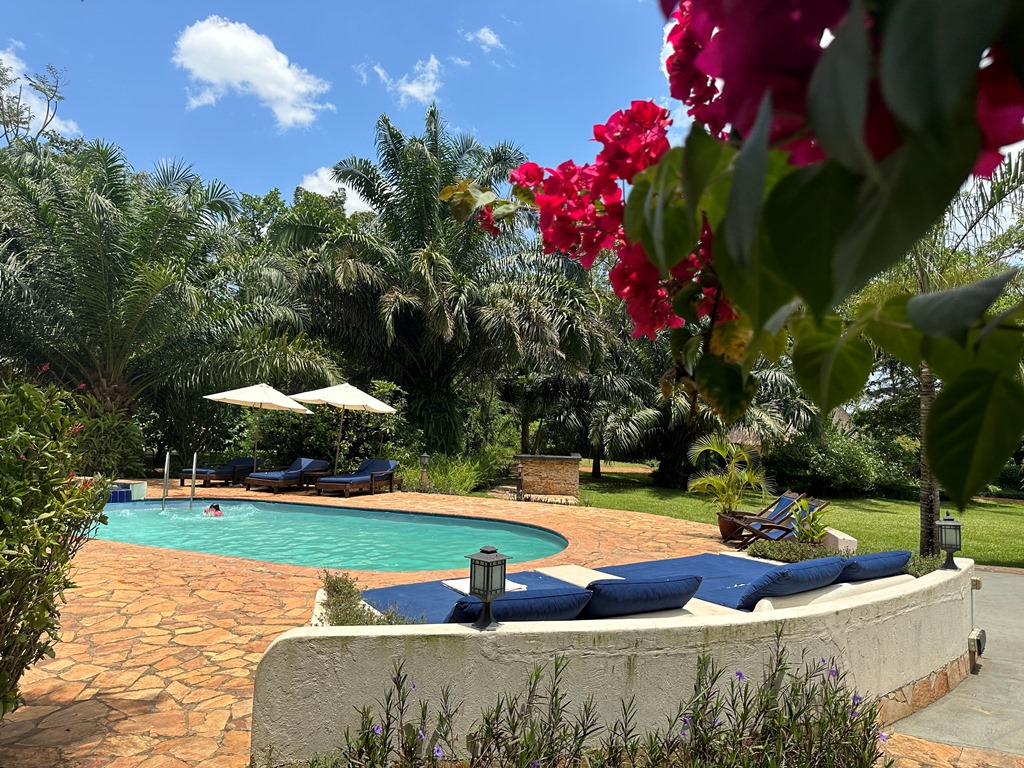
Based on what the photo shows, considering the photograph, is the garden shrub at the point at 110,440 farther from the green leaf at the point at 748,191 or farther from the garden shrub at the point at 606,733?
the green leaf at the point at 748,191

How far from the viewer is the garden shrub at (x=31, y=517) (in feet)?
10.8

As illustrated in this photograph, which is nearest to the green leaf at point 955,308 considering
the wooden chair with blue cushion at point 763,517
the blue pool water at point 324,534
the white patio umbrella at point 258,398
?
the blue pool water at point 324,534

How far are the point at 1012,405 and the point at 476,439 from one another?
23.6 meters

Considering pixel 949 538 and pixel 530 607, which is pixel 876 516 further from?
pixel 530 607

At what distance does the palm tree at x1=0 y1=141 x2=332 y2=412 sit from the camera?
1508 centimetres

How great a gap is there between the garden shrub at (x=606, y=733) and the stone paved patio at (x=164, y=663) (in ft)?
1.16

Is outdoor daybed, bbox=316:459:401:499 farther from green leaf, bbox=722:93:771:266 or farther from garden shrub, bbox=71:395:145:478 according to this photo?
green leaf, bbox=722:93:771:266

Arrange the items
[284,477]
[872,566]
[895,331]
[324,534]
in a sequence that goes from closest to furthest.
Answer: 1. [895,331]
2. [872,566]
3. [324,534]
4. [284,477]

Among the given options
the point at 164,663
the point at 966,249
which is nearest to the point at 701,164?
the point at 164,663

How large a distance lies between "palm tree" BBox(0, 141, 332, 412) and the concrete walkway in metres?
14.8

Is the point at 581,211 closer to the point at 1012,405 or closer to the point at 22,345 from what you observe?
the point at 1012,405

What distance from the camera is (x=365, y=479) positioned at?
51.5ft

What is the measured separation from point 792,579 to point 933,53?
5.99 meters

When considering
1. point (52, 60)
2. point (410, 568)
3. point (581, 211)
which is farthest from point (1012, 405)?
point (52, 60)
